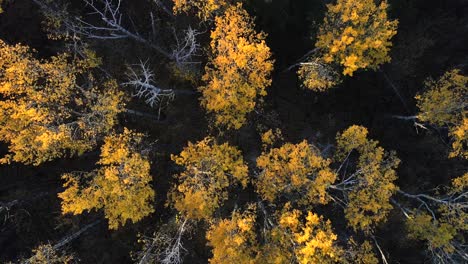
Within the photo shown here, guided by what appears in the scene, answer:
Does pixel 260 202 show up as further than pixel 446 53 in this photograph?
No

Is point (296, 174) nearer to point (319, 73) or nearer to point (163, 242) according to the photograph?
point (319, 73)

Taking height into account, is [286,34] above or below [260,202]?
above

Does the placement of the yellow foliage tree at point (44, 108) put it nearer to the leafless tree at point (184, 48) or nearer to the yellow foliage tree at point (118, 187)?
the yellow foliage tree at point (118, 187)

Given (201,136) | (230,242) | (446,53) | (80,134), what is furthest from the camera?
(446,53)

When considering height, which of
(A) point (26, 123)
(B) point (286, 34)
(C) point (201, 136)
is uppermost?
(B) point (286, 34)

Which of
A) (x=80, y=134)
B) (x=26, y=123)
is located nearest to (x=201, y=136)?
(x=80, y=134)

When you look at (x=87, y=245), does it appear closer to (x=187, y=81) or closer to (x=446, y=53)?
(x=187, y=81)
